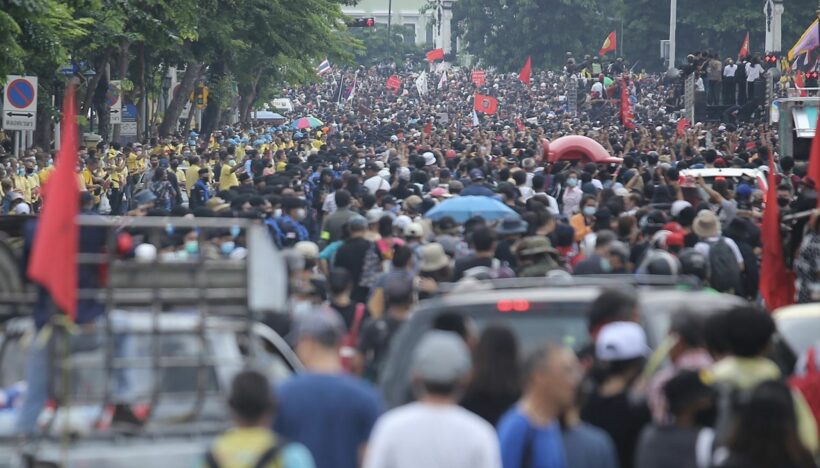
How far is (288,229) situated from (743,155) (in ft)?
41.3

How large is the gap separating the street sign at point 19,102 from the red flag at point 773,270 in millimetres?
15878

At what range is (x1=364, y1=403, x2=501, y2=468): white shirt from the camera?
586 centimetres

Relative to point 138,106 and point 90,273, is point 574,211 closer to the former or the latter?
point 90,273

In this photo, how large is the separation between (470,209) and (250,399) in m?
9.98

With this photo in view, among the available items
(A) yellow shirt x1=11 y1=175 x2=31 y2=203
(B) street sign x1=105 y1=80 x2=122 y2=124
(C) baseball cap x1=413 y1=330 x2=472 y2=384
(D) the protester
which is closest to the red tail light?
(C) baseball cap x1=413 y1=330 x2=472 y2=384

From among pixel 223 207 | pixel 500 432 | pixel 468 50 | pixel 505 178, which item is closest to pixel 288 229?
pixel 223 207

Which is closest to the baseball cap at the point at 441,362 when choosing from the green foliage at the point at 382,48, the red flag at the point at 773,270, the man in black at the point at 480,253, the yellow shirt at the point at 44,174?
the man in black at the point at 480,253

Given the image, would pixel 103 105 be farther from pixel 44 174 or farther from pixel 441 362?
pixel 441 362

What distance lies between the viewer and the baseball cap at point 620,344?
269 inches

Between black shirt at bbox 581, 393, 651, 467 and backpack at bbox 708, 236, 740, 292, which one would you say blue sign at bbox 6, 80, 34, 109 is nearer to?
backpack at bbox 708, 236, 740, 292

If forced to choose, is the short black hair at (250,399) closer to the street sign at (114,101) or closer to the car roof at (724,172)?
the car roof at (724,172)

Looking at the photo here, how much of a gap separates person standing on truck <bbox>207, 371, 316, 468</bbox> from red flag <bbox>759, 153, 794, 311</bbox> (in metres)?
7.36

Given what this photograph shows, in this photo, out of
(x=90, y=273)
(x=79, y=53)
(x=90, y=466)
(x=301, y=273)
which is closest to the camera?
(x=90, y=466)

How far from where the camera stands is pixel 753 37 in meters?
90.6
